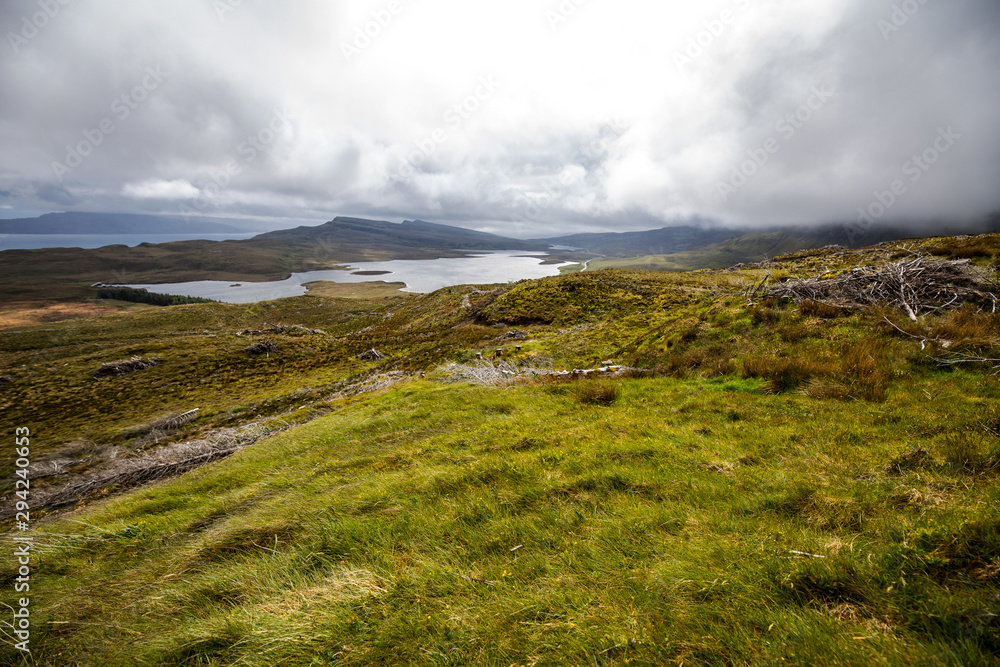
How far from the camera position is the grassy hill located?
9.83 ft

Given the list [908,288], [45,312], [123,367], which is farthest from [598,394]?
[45,312]

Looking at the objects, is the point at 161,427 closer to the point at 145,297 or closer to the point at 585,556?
the point at 585,556

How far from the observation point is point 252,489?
25.9 feet

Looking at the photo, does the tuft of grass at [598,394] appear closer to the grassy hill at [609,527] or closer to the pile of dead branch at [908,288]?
the grassy hill at [609,527]

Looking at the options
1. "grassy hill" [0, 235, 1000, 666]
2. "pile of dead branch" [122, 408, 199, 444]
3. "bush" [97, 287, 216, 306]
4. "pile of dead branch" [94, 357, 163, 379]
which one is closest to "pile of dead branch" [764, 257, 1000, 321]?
"grassy hill" [0, 235, 1000, 666]

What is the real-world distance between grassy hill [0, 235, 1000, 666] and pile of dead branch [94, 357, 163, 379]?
76.9 ft

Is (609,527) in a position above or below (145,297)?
below

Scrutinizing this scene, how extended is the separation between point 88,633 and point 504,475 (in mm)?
5288

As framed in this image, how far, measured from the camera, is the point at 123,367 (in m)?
30.0

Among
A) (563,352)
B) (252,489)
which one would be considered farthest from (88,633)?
(563,352)

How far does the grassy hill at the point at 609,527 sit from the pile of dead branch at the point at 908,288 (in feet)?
1.59

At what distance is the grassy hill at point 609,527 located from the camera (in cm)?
300

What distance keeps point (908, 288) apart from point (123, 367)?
1948 inches

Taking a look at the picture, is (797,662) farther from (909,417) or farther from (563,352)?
(563,352)
